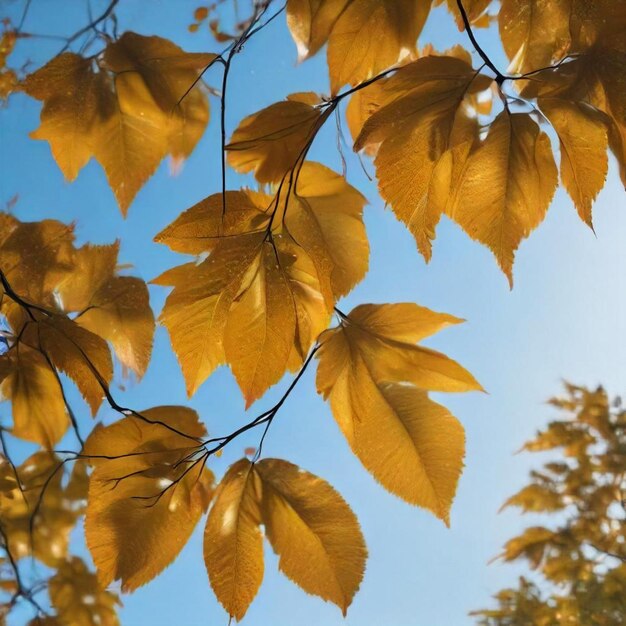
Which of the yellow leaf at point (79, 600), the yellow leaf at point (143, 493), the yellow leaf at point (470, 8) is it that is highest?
the yellow leaf at point (470, 8)

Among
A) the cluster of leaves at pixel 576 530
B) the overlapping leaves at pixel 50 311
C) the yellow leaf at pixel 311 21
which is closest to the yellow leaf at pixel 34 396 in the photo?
the overlapping leaves at pixel 50 311

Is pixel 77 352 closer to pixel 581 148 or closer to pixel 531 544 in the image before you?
pixel 581 148

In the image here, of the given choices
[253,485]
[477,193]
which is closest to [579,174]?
[477,193]

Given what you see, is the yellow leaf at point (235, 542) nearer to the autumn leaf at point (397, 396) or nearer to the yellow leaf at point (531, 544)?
the autumn leaf at point (397, 396)

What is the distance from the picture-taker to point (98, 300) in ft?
0.69

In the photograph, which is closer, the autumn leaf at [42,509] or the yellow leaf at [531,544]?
the autumn leaf at [42,509]

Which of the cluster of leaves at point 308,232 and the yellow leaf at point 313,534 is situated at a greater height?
the cluster of leaves at point 308,232

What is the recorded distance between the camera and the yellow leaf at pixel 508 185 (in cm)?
14

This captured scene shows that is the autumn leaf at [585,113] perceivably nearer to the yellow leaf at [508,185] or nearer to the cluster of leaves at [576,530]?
the yellow leaf at [508,185]

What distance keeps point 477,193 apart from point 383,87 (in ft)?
0.13

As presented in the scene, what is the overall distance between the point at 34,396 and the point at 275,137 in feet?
0.41

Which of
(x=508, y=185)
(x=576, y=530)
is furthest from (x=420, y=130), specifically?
(x=576, y=530)

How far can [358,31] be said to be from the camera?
153mm

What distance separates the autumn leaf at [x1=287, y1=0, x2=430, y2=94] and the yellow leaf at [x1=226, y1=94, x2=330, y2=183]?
0.01 metres
